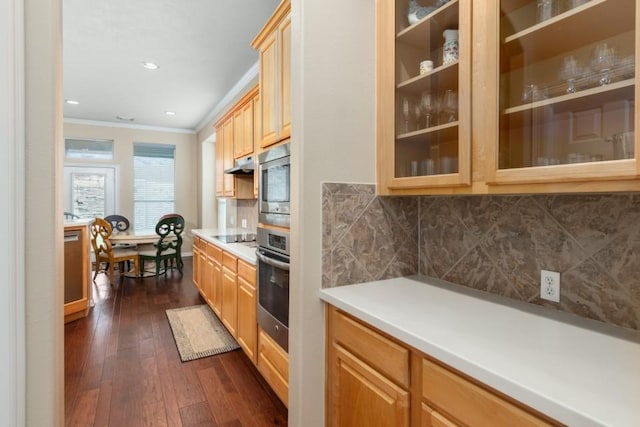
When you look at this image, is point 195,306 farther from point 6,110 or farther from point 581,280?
point 581,280

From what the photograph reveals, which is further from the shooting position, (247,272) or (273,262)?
(247,272)

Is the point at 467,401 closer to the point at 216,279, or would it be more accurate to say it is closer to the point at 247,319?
the point at 247,319

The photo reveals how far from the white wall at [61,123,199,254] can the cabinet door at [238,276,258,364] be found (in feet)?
16.0

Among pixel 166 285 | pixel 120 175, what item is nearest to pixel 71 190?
pixel 120 175

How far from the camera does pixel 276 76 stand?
2.04 m

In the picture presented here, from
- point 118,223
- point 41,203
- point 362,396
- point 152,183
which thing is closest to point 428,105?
point 362,396

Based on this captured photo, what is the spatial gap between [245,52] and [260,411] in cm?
319

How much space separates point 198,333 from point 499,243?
2.75 m

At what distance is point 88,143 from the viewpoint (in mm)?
6227

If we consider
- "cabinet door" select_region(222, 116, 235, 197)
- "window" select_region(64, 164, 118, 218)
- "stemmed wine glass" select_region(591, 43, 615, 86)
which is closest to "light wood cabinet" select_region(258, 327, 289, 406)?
"stemmed wine glass" select_region(591, 43, 615, 86)

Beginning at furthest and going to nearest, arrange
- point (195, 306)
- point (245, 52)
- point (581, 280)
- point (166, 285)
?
point (166, 285), point (195, 306), point (245, 52), point (581, 280)

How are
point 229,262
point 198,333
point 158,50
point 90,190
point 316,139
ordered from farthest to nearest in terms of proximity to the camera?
point 90,190 → point 158,50 → point 198,333 → point 229,262 → point 316,139

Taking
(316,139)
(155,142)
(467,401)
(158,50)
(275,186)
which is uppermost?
(158,50)

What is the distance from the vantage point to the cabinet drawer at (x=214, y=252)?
10.3 ft
